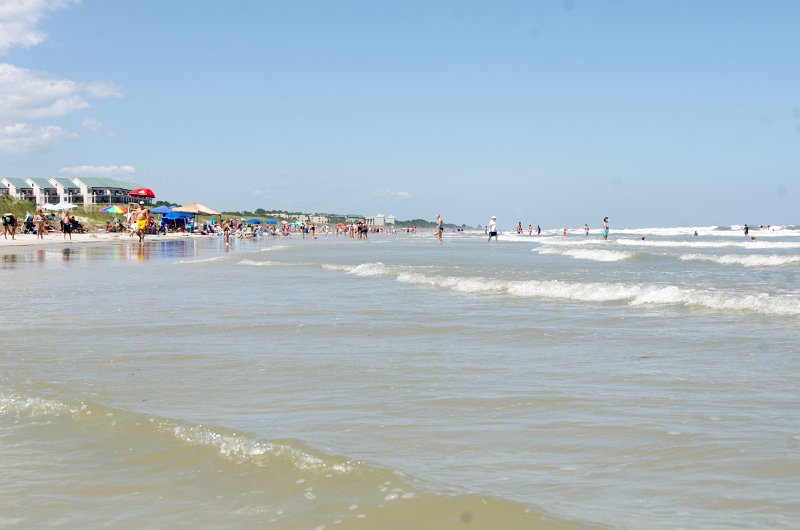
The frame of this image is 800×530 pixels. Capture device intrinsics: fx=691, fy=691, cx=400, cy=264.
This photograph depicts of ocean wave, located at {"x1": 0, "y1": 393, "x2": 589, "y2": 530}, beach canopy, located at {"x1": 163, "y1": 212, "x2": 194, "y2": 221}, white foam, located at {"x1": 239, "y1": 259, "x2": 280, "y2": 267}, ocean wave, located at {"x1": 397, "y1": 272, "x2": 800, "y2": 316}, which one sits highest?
beach canopy, located at {"x1": 163, "y1": 212, "x2": 194, "y2": 221}

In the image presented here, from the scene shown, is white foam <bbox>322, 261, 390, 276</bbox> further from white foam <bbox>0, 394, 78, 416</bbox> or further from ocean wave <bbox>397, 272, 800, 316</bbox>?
white foam <bbox>0, 394, 78, 416</bbox>

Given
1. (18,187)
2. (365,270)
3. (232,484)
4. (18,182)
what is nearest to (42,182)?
(18,182)

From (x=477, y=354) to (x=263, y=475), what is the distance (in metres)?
3.85

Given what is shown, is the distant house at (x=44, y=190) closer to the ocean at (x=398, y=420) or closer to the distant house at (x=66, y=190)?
the distant house at (x=66, y=190)

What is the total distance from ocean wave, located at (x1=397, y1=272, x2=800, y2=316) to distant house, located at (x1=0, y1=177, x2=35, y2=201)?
12701cm

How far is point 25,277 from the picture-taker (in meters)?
16.6

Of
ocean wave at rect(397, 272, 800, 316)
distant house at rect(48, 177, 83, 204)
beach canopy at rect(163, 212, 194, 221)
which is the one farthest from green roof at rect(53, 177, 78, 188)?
ocean wave at rect(397, 272, 800, 316)

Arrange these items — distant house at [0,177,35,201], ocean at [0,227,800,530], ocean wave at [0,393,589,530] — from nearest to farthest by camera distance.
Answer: ocean wave at [0,393,589,530], ocean at [0,227,800,530], distant house at [0,177,35,201]

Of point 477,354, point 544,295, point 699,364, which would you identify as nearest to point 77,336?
point 477,354

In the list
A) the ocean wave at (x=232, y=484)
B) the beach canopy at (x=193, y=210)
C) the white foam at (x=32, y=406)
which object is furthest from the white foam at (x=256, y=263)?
the beach canopy at (x=193, y=210)

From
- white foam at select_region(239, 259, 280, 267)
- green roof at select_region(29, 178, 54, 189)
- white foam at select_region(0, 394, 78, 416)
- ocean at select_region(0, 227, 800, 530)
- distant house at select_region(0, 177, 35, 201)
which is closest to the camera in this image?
ocean at select_region(0, 227, 800, 530)

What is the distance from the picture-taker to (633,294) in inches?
504

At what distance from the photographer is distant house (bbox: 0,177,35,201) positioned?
404ft

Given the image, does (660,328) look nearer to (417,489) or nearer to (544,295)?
(544,295)
